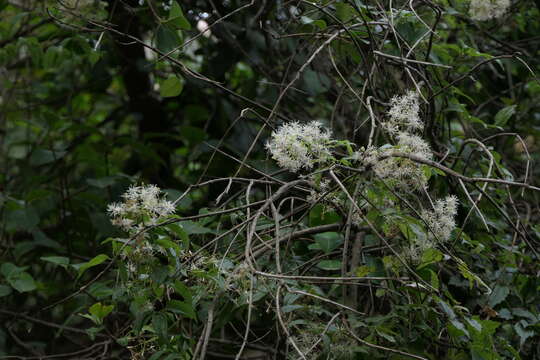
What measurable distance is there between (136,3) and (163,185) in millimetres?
598

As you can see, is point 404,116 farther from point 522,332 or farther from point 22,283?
point 22,283

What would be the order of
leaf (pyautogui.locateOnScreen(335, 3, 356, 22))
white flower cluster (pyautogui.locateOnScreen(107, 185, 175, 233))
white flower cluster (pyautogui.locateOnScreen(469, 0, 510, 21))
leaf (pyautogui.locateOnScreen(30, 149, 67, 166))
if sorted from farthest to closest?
leaf (pyautogui.locateOnScreen(30, 149, 67, 166))
white flower cluster (pyautogui.locateOnScreen(469, 0, 510, 21))
leaf (pyautogui.locateOnScreen(335, 3, 356, 22))
white flower cluster (pyautogui.locateOnScreen(107, 185, 175, 233))

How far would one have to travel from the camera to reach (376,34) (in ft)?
4.47

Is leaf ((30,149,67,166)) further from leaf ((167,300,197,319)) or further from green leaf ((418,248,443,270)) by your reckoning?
green leaf ((418,248,443,270))

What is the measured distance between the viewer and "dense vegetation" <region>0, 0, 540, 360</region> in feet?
3.29

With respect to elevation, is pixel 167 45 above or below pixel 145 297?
above

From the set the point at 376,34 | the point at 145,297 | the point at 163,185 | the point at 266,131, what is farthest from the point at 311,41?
the point at 163,185

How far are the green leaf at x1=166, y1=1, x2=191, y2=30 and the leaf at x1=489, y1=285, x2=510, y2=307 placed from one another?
0.83m

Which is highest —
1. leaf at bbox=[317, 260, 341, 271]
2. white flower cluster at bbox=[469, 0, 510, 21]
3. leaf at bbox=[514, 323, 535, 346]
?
white flower cluster at bbox=[469, 0, 510, 21]

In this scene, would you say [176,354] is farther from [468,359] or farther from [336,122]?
[336,122]

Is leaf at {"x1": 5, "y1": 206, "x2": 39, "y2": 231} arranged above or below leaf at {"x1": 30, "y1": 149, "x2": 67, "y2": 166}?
below

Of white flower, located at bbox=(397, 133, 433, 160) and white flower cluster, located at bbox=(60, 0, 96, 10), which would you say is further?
white flower cluster, located at bbox=(60, 0, 96, 10)

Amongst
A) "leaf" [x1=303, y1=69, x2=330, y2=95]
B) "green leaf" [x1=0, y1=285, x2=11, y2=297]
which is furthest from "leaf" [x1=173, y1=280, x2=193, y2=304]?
"leaf" [x1=303, y1=69, x2=330, y2=95]

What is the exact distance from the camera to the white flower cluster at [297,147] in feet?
3.23
